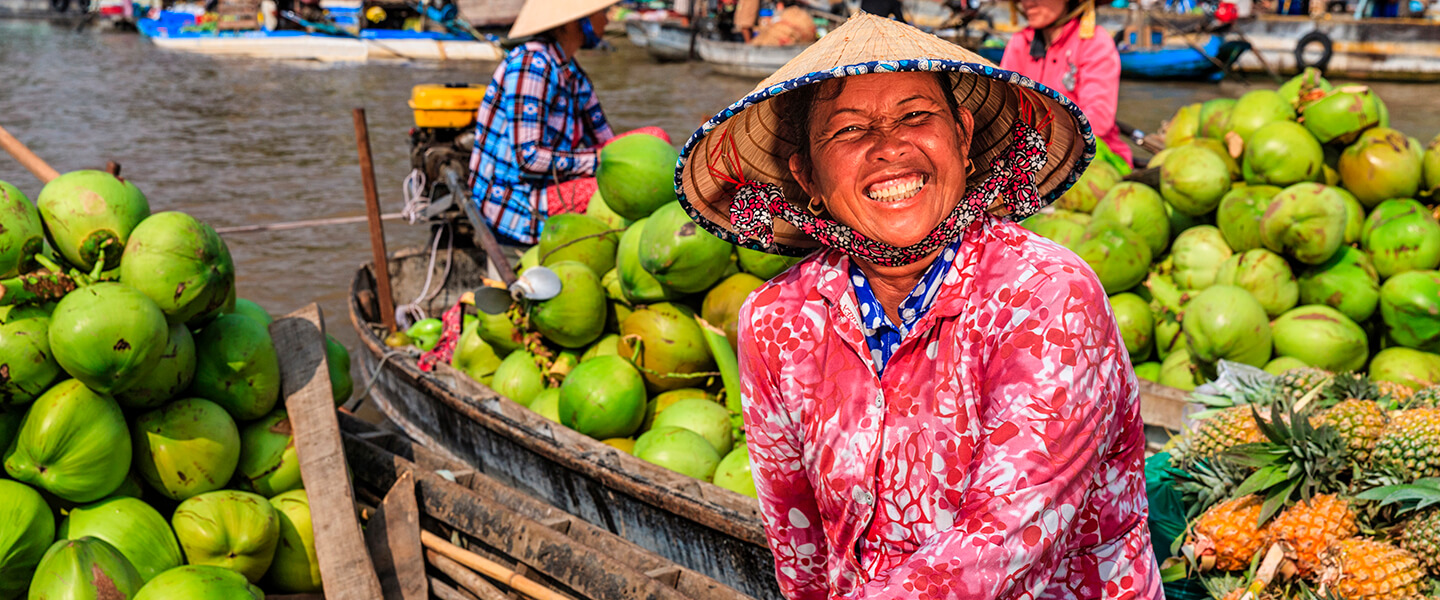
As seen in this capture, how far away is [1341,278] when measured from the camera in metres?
3.48

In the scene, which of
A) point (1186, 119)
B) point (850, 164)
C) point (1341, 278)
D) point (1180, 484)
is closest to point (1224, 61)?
point (1186, 119)

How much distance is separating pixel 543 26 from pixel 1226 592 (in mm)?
3655

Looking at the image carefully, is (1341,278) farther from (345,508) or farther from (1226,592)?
(345,508)

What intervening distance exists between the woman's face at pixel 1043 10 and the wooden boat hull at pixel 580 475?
2.90 metres

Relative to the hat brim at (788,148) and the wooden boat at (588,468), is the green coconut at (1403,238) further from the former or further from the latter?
the hat brim at (788,148)

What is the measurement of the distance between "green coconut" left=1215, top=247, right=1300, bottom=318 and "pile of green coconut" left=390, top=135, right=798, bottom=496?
1.72m

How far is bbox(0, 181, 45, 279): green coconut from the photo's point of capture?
223 cm

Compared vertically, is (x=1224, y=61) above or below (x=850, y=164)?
below

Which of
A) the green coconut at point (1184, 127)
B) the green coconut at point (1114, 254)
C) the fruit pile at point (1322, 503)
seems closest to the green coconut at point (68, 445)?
the fruit pile at point (1322, 503)

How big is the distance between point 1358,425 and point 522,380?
2609 millimetres

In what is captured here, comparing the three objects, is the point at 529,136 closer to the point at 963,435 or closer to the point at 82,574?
the point at 82,574

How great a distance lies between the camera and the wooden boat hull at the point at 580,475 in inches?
106

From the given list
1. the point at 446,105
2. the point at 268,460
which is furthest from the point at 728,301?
the point at 446,105

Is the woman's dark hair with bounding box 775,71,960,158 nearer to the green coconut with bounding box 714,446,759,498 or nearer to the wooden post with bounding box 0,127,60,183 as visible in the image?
the green coconut with bounding box 714,446,759,498
